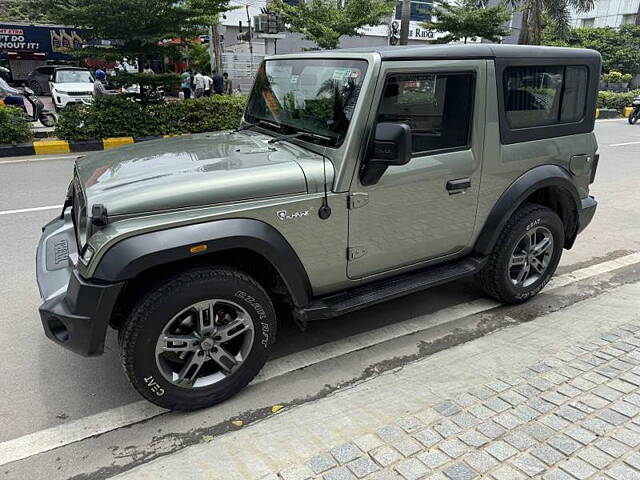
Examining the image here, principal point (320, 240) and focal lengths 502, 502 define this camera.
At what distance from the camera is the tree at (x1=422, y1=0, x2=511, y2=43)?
2062 centimetres

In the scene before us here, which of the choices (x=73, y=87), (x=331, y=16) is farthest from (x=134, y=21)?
(x=331, y=16)

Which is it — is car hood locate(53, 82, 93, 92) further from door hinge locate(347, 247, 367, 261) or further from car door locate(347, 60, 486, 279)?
door hinge locate(347, 247, 367, 261)

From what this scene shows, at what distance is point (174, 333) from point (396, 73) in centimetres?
191

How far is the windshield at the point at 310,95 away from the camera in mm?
2922

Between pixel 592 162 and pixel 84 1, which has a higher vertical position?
pixel 84 1

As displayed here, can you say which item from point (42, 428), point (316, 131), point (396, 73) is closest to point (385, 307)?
point (316, 131)

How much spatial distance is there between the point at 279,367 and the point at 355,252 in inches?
34.7

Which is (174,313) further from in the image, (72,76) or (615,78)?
(615,78)

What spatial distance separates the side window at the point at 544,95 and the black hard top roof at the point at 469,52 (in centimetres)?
9

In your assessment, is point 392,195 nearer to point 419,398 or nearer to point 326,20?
point 419,398

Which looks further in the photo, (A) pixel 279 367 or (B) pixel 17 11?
(B) pixel 17 11

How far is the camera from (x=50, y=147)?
10.4m

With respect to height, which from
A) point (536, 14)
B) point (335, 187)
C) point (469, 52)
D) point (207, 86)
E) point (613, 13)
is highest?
point (613, 13)

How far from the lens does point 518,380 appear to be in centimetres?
296
